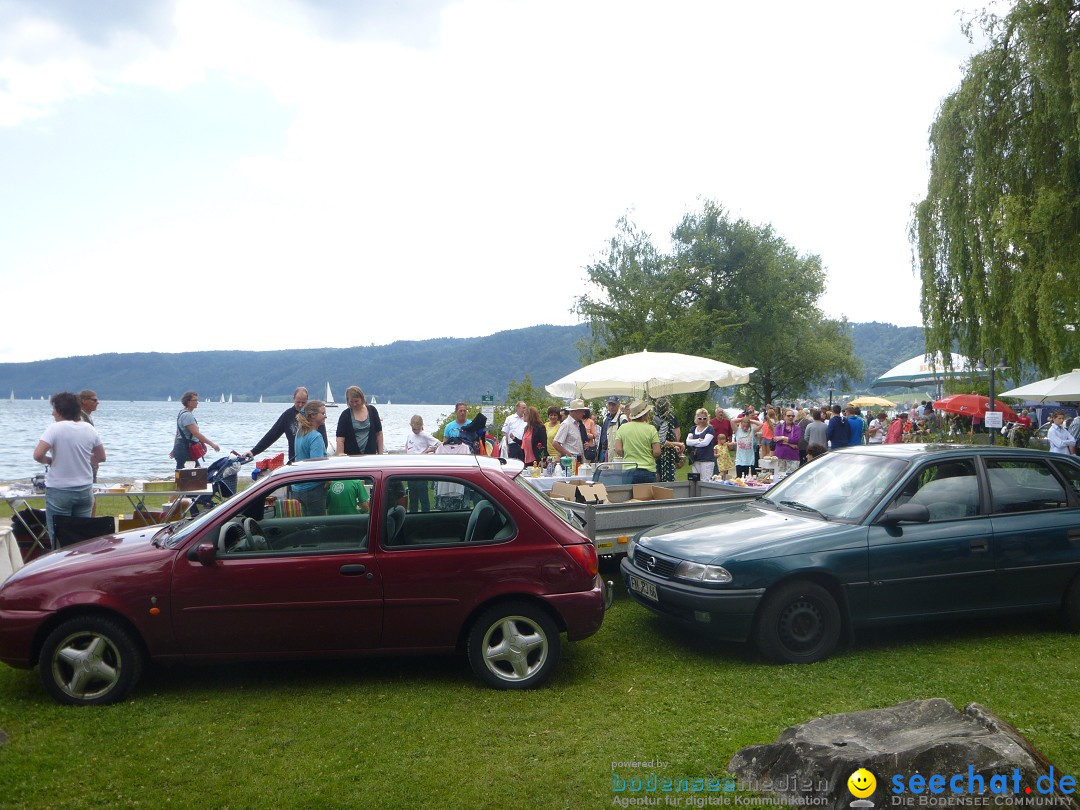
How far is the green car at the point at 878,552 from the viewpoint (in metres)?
6.02

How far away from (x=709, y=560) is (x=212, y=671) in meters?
3.61

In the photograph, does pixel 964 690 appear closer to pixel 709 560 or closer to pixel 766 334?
pixel 709 560

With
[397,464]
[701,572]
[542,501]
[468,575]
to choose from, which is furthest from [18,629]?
[701,572]

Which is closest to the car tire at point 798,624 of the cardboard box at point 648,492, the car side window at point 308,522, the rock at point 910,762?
the rock at point 910,762

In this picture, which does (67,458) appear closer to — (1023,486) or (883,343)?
(1023,486)

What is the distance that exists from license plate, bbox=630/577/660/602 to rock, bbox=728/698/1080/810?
2.34m

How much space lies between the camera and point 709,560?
6066mm

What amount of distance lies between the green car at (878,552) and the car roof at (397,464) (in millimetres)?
1592

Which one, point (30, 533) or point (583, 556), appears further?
point (30, 533)

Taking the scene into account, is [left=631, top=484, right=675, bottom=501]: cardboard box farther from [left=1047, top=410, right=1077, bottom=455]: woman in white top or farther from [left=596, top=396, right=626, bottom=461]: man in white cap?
[left=1047, top=410, right=1077, bottom=455]: woman in white top

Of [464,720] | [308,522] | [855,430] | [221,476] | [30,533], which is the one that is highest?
[855,430]

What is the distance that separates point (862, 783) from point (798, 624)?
273 centimetres

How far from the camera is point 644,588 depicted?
6.55m

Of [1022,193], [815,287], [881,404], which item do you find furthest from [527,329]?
[1022,193]
